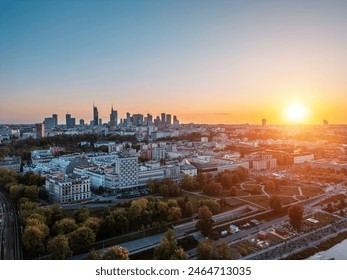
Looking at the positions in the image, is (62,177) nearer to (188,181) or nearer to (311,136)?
(188,181)

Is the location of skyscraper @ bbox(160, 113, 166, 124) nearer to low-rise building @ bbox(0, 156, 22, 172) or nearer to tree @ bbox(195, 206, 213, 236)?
→ low-rise building @ bbox(0, 156, 22, 172)

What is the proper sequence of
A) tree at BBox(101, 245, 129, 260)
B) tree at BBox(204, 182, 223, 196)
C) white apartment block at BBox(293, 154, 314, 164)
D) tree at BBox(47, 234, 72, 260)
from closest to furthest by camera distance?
tree at BBox(101, 245, 129, 260)
tree at BBox(47, 234, 72, 260)
tree at BBox(204, 182, 223, 196)
white apartment block at BBox(293, 154, 314, 164)

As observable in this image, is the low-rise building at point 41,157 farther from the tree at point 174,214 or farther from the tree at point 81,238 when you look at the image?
the tree at point 81,238

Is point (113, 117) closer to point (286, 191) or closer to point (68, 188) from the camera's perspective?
point (68, 188)

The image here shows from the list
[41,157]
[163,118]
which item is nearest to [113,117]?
[163,118]

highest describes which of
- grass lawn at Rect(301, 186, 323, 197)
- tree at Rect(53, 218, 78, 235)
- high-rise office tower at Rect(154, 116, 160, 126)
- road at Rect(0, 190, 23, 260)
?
high-rise office tower at Rect(154, 116, 160, 126)

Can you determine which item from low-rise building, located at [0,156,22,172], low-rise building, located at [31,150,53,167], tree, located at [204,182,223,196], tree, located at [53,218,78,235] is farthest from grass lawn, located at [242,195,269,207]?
low-rise building, located at [0,156,22,172]

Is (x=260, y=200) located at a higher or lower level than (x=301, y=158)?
lower

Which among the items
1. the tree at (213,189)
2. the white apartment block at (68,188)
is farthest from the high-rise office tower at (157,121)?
the tree at (213,189)
